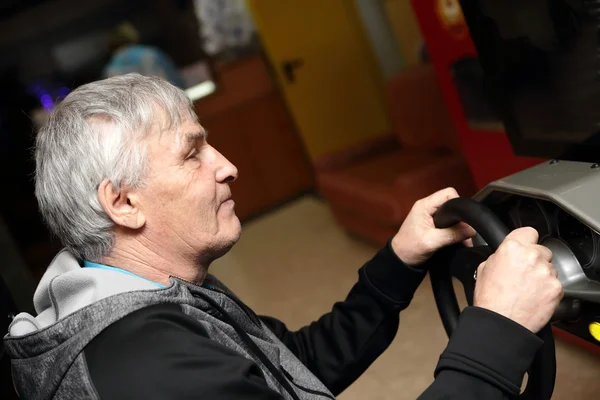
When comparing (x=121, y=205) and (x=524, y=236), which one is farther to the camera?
(x=121, y=205)

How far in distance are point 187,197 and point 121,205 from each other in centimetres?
12

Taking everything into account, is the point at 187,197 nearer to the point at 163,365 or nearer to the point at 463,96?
the point at 163,365

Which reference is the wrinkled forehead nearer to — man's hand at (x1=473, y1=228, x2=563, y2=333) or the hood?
the hood

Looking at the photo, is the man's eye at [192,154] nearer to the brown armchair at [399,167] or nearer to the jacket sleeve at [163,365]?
the jacket sleeve at [163,365]

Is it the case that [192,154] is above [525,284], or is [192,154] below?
above

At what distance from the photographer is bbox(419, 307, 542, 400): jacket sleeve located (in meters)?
0.93

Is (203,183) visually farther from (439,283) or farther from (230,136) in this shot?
(230,136)

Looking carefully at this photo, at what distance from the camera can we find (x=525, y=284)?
0.94 meters

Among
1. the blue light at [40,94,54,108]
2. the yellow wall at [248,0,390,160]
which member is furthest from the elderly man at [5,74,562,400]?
the blue light at [40,94,54,108]

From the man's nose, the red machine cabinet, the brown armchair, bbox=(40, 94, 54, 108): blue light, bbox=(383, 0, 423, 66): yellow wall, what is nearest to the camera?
the man's nose

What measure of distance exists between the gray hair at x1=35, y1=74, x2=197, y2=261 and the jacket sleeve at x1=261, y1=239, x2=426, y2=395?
0.53 metres

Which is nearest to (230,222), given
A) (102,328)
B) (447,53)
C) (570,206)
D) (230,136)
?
(102,328)

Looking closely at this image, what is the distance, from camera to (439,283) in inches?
50.2

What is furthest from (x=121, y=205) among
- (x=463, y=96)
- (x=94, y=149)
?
(x=463, y=96)
